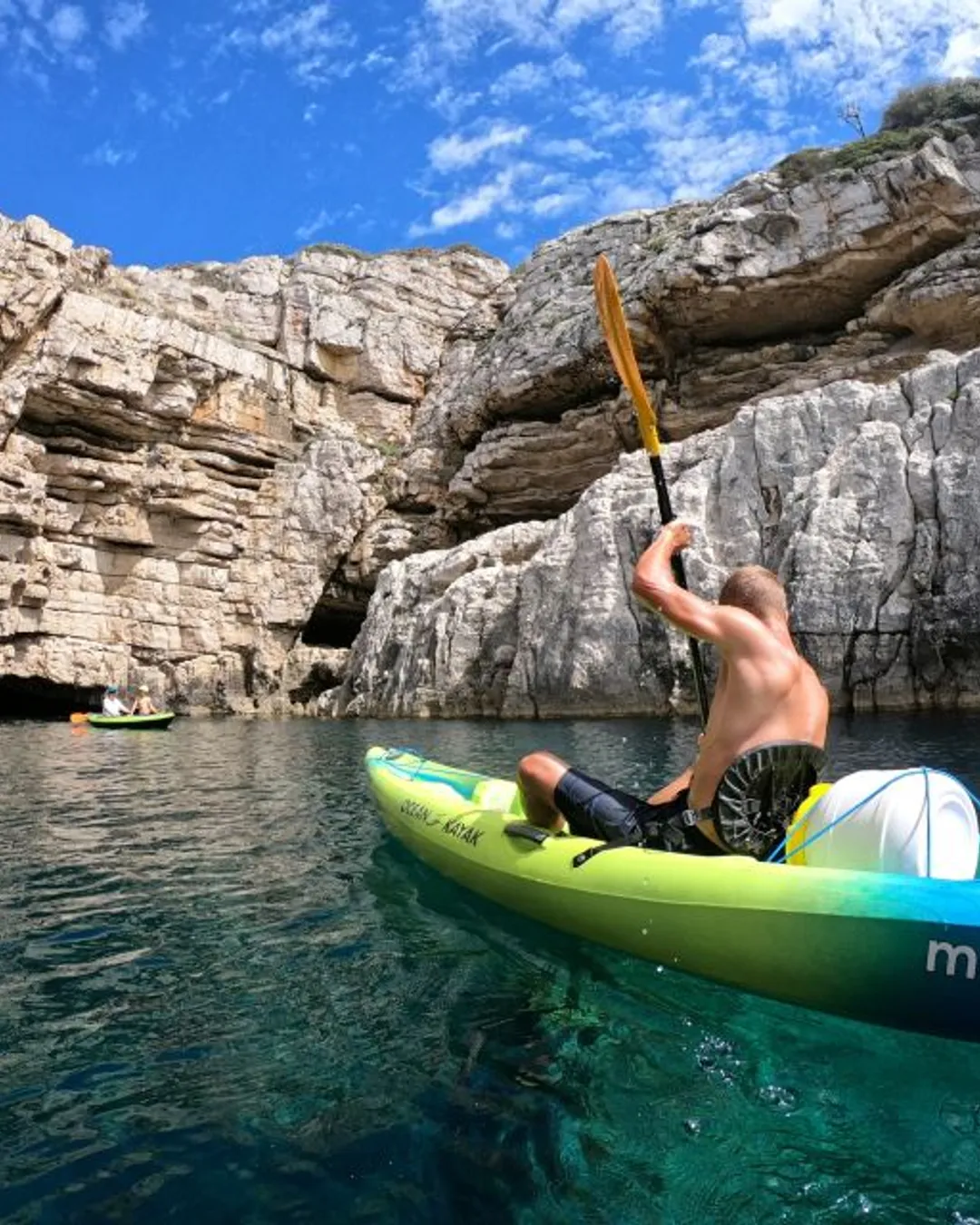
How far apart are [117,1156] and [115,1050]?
885 millimetres

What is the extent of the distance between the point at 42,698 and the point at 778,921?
41.6 m

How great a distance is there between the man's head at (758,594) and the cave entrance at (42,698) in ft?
119

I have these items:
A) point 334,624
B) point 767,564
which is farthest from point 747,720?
point 334,624

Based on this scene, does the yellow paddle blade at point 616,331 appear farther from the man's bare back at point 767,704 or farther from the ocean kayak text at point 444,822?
the man's bare back at point 767,704

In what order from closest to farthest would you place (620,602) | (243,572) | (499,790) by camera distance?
(499,790) → (620,602) → (243,572)

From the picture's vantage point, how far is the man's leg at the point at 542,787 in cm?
551

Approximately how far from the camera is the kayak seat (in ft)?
14.1

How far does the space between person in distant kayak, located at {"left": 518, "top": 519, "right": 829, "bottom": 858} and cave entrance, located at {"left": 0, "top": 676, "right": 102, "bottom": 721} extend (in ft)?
119

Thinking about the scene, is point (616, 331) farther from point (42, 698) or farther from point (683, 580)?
point (42, 698)

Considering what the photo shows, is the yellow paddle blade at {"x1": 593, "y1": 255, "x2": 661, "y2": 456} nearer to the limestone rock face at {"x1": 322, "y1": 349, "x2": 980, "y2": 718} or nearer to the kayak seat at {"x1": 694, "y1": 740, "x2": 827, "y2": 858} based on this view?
the kayak seat at {"x1": 694, "y1": 740, "x2": 827, "y2": 858}

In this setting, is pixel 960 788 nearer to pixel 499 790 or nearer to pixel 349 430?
pixel 499 790

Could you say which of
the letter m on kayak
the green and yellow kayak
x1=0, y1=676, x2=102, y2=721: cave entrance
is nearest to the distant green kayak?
x1=0, y1=676, x2=102, y2=721: cave entrance

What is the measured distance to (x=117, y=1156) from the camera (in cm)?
289

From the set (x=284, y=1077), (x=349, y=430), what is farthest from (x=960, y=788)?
(x=349, y=430)
